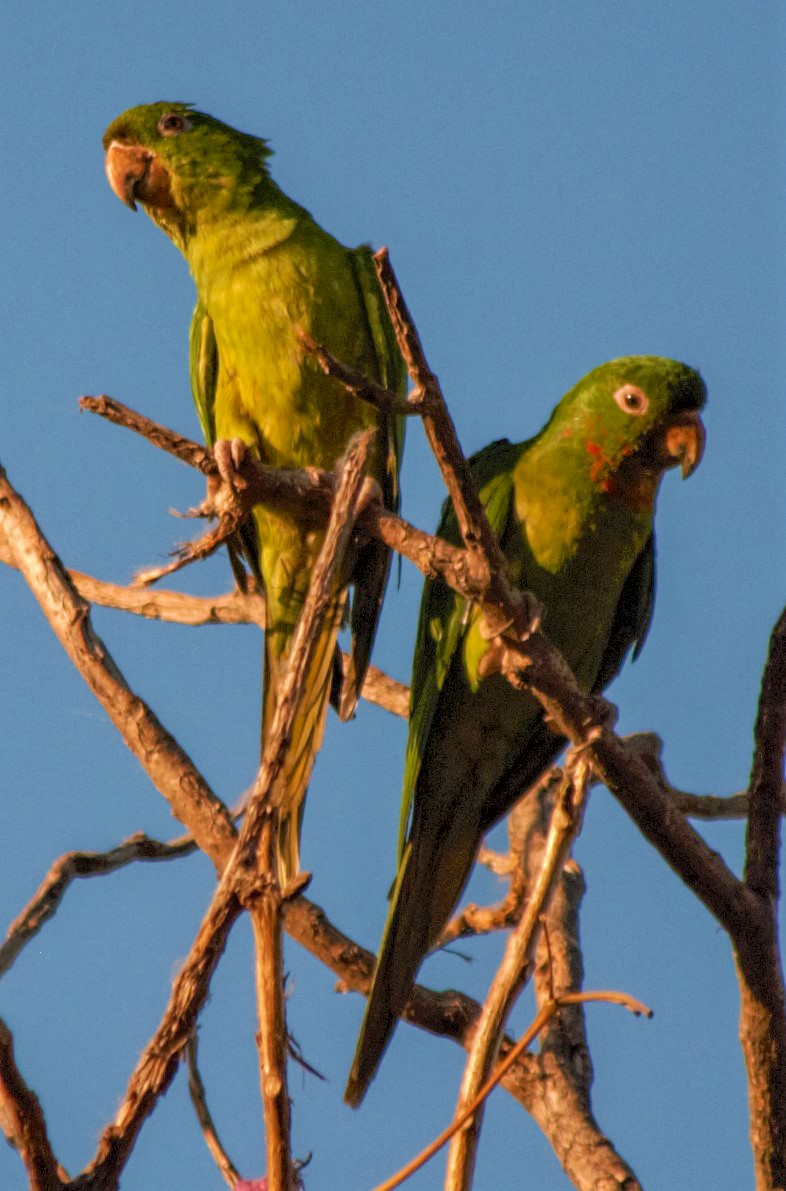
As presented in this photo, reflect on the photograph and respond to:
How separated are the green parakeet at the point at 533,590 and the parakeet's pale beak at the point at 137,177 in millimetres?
1452

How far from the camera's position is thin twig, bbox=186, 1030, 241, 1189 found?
2.42 meters

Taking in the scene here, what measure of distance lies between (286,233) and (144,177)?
0.60 metres

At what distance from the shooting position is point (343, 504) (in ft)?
→ 7.88

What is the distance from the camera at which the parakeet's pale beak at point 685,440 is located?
3.79 m

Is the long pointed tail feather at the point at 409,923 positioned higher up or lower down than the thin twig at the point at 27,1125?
higher up

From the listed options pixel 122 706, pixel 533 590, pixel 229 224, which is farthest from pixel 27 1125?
pixel 229 224

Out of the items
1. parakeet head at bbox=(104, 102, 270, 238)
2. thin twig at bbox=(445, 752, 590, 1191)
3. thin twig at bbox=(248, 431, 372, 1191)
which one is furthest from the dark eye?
thin twig at bbox=(445, 752, 590, 1191)

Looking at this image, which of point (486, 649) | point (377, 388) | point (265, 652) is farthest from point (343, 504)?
point (265, 652)

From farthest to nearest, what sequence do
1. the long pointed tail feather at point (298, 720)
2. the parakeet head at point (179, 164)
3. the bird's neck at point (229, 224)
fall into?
1. the parakeet head at point (179, 164)
2. the bird's neck at point (229, 224)
3. the long pointed tail feather at point (298, 720)

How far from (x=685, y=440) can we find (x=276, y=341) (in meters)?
1.23

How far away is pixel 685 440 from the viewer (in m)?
3.81

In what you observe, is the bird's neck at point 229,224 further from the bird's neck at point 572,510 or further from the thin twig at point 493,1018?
the thin twig at point 493,1018

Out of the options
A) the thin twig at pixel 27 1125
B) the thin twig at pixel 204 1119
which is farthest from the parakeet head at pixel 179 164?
the thin twig at pixel 27 1125

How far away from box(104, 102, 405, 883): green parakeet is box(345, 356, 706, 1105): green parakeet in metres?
0.30
